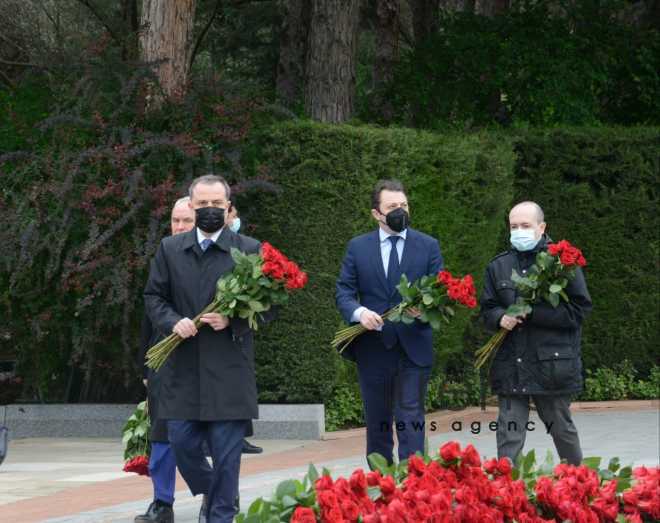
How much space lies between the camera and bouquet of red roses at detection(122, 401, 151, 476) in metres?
8.90

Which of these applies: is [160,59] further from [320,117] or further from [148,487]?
[148,487]

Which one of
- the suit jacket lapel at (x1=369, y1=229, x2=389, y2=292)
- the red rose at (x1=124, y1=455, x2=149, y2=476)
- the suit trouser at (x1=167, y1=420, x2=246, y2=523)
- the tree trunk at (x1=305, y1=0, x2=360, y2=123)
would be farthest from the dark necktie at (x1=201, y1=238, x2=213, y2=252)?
the tree trunk at (x1=305, y1=0, x2=360, y2=123)

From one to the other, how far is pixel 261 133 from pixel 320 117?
3.21 metres

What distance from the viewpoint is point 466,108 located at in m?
18.0

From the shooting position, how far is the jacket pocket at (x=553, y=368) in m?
8.57

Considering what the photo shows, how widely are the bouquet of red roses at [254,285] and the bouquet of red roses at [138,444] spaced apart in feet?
5.65

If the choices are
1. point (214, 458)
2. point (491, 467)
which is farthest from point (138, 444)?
point (491, 467)

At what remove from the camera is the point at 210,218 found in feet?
25.0

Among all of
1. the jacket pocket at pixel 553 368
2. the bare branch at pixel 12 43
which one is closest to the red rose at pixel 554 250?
the jacket pocket at pixel 553 368

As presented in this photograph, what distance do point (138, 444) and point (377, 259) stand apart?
73.4 inches

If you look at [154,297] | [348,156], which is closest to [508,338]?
[154,297]

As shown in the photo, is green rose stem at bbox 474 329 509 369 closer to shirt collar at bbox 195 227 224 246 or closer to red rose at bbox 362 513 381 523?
shirt collar at bbox 195 227 224 246

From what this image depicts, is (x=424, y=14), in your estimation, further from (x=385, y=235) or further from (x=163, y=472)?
(x=163, y=472)

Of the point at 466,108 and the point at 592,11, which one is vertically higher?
the point at 592,11
